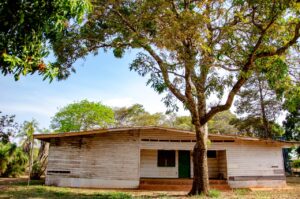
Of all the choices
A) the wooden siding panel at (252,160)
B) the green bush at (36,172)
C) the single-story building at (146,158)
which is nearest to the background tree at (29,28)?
the single-story building at (146,158)

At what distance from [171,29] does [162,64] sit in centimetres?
188

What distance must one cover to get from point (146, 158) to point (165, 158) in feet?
4.43

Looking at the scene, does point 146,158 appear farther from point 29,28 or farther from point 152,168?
point 29,28

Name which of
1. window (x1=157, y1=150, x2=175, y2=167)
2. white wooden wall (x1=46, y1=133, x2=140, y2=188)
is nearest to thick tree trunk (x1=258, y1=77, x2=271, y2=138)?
window (x1=157, y1=150, x2=175, y2=167)

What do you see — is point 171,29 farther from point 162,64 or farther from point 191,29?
point 162,64

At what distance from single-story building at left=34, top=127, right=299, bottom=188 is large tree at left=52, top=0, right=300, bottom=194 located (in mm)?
4984

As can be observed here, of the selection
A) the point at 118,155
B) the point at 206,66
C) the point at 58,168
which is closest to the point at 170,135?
the point at 118,155

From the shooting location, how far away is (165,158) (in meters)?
19.4

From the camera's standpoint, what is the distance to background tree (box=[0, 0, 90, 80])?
4.48 meters

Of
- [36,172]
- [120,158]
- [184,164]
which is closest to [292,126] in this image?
[184,164]

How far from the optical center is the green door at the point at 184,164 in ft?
63.0

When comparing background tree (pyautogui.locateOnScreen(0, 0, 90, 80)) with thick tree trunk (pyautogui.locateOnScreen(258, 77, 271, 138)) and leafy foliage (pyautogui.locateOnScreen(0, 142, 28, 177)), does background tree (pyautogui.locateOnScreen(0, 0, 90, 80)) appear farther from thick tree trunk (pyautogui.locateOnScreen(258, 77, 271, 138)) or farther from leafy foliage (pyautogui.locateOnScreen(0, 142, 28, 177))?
thick tree trunk (pyautogui.locateOnScreen(258, 77, 271, 138))

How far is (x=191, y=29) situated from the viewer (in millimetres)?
9672

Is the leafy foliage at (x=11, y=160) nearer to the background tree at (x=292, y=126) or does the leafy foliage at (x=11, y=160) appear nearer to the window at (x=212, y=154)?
the window at (x=212, y=154)
